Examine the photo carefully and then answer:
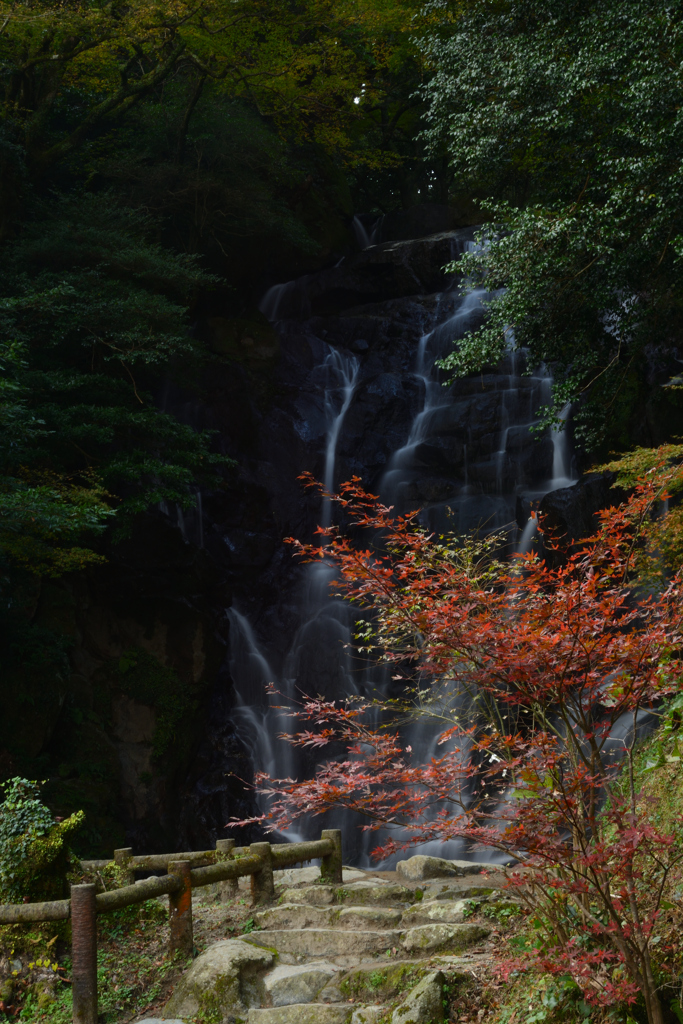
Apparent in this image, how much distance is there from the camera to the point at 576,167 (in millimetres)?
11828

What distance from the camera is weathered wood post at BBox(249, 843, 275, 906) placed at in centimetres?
618

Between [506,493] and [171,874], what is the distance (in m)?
12.7

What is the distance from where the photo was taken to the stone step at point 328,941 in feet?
16.2

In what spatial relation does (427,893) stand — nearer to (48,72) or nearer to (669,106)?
(669,106)

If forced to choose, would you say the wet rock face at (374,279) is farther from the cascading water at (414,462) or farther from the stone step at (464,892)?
the stone step at (464,892)

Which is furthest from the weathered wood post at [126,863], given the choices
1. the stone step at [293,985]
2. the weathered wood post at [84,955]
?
the stone step at [293,985]

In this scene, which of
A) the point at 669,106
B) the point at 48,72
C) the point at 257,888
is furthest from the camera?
the point at 48,72

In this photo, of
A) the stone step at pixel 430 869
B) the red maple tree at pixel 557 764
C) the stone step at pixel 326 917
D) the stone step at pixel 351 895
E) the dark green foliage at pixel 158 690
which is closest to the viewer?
the red maple tree at pixel 557 764

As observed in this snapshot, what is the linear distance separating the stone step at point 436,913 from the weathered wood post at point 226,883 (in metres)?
2.11

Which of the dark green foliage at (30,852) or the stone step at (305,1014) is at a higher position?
the dark green foliage at (30,852)

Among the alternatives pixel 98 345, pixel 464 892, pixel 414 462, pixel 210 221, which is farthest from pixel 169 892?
pixel 210 221

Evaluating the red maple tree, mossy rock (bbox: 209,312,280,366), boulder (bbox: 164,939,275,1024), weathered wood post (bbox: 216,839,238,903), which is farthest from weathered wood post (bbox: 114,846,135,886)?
mossy rock (bbox: 209,312,280,366)

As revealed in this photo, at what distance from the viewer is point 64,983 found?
477 centimetres

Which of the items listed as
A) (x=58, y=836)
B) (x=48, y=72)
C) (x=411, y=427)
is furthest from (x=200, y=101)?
(x=58, y=836)
